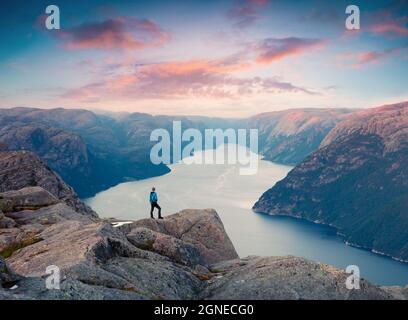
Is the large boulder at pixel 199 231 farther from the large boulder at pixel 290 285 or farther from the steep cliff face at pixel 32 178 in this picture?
the steep cliff face at pixel 32 178

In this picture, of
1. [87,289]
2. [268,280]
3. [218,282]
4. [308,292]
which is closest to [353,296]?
[308,292]

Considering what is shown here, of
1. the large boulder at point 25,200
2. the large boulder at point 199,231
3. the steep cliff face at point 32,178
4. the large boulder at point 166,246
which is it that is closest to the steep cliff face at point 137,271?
the large boulder at point 166,246

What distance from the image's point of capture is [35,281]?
22.9 meters

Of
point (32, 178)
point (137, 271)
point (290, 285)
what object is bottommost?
point (32, 178)

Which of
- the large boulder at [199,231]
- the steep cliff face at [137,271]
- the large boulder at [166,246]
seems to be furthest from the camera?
the large boulder at [199,231]

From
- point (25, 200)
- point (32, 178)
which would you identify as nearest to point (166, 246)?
point (25, 200)

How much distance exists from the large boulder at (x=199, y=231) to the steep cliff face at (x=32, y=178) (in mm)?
40627

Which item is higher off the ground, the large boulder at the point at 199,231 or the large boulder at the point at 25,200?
the large boulder at the point at 25,200

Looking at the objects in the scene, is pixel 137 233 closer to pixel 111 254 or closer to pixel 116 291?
pixel 111 254

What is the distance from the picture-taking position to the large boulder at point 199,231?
45000mm

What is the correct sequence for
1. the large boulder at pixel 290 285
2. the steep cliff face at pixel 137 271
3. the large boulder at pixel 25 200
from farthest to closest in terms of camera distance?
the large boulder at pixel 25 200 < the large boulder at pixel 290 285 < the steep cliff face at pixel 137 271

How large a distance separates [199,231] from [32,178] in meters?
59.6

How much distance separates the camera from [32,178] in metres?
93.1

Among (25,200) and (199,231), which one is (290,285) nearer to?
(199,231)
